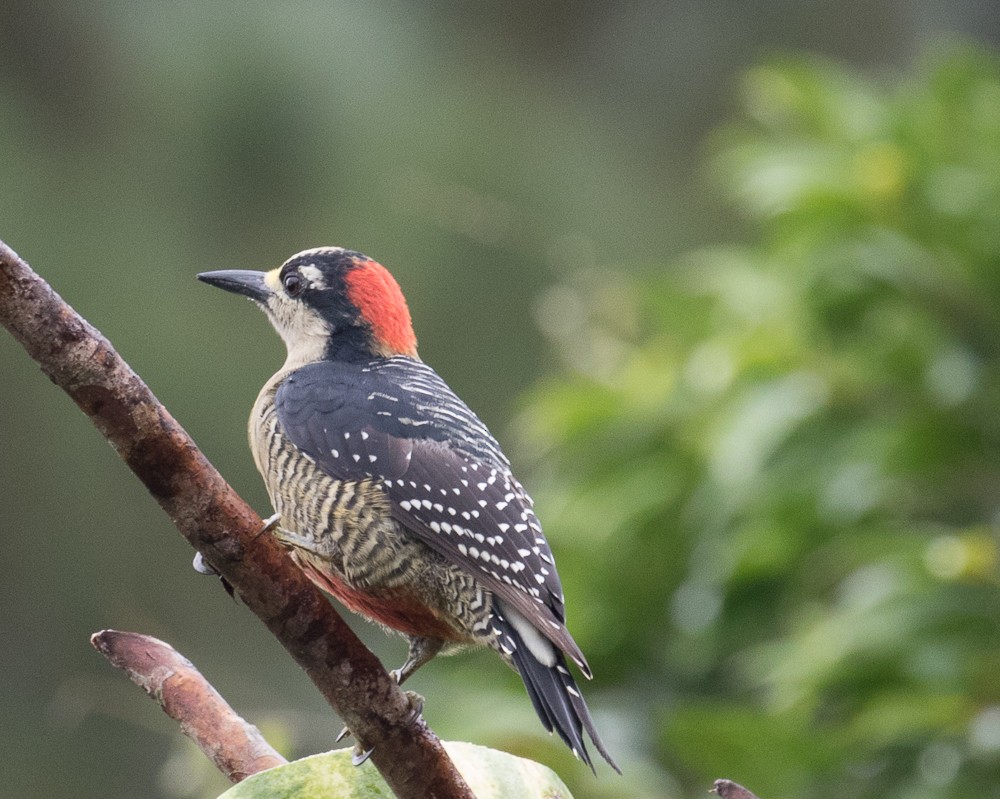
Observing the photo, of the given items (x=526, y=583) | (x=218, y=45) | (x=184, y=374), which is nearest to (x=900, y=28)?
(x=218, y=45)

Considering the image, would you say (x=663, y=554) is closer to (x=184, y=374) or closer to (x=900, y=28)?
(x=184, y=374)

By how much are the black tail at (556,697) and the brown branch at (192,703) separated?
13.7 inches

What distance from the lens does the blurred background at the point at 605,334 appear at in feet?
10.8

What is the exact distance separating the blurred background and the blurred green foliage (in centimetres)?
1

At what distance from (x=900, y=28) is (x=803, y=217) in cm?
447

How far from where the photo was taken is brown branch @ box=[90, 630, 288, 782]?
1.80 m

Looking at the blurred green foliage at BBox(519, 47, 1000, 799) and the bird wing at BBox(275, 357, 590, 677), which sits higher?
the blurred green foliage at BBox(519, 47, 1000, 799)

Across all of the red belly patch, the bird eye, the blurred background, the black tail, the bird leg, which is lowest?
the black tail

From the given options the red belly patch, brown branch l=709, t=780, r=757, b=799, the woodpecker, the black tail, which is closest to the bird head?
the woodpecker

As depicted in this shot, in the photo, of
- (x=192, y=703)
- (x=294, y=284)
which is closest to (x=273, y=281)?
(x=294, y=284)

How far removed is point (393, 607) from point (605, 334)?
89.8 inches

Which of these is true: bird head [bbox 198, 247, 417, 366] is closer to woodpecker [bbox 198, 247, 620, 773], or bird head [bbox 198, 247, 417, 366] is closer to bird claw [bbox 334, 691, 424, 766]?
woodpecker [bbox 198, 247, 620, 773]

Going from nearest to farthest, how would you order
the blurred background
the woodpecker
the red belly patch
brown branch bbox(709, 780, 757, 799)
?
brown branch bbox(709, 780, 757, 799) < the woodpecker < the red belly patch < the blurred background

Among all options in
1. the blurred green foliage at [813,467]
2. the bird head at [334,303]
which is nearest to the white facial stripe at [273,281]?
the bird head at [334,303]
